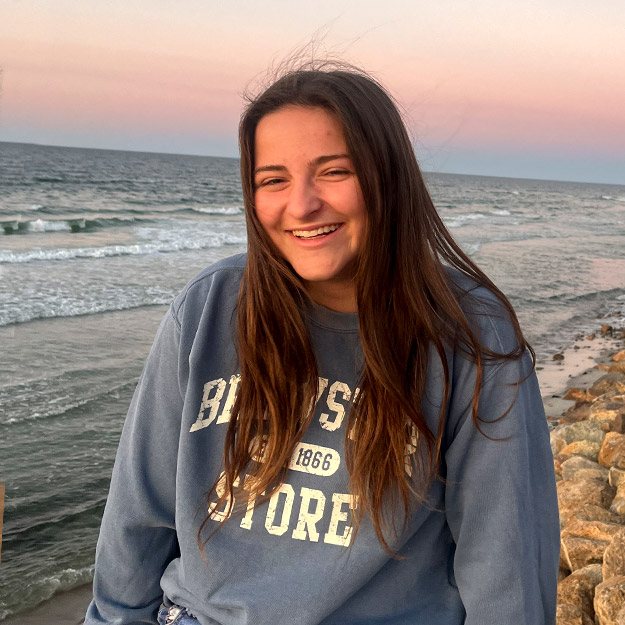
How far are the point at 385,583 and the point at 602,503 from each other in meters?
2.78

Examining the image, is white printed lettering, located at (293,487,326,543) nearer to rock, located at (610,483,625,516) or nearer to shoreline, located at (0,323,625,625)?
rock, located at (610,483,625,516)

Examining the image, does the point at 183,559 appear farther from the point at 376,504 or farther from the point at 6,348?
the point at 6,348

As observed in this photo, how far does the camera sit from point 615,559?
2.91 meters

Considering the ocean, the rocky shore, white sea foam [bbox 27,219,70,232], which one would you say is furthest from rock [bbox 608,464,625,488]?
white sea foam [bbox 27,219,70,232]

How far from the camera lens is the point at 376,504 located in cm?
165

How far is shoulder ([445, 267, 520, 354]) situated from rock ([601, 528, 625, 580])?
5.53ft

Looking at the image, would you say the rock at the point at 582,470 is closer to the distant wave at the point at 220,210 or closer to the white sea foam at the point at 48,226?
the white sea foam at the point at 48,226

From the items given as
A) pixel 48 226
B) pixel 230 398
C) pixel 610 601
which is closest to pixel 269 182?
pixel 230 398

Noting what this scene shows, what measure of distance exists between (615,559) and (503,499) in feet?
5.32

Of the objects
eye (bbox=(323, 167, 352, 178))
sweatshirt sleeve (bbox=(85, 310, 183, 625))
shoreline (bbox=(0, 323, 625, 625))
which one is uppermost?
eye (bbox=(323, 167, 352, 178))

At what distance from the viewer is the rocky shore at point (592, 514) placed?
2.86 meters

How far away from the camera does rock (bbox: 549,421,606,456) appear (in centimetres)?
542

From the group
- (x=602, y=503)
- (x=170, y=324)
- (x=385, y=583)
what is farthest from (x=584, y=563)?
(x=170, y=324)

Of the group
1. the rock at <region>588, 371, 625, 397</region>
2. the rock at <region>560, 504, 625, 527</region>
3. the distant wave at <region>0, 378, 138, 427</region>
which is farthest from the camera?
the rock at <region>588, 371, 625, 397</region>
